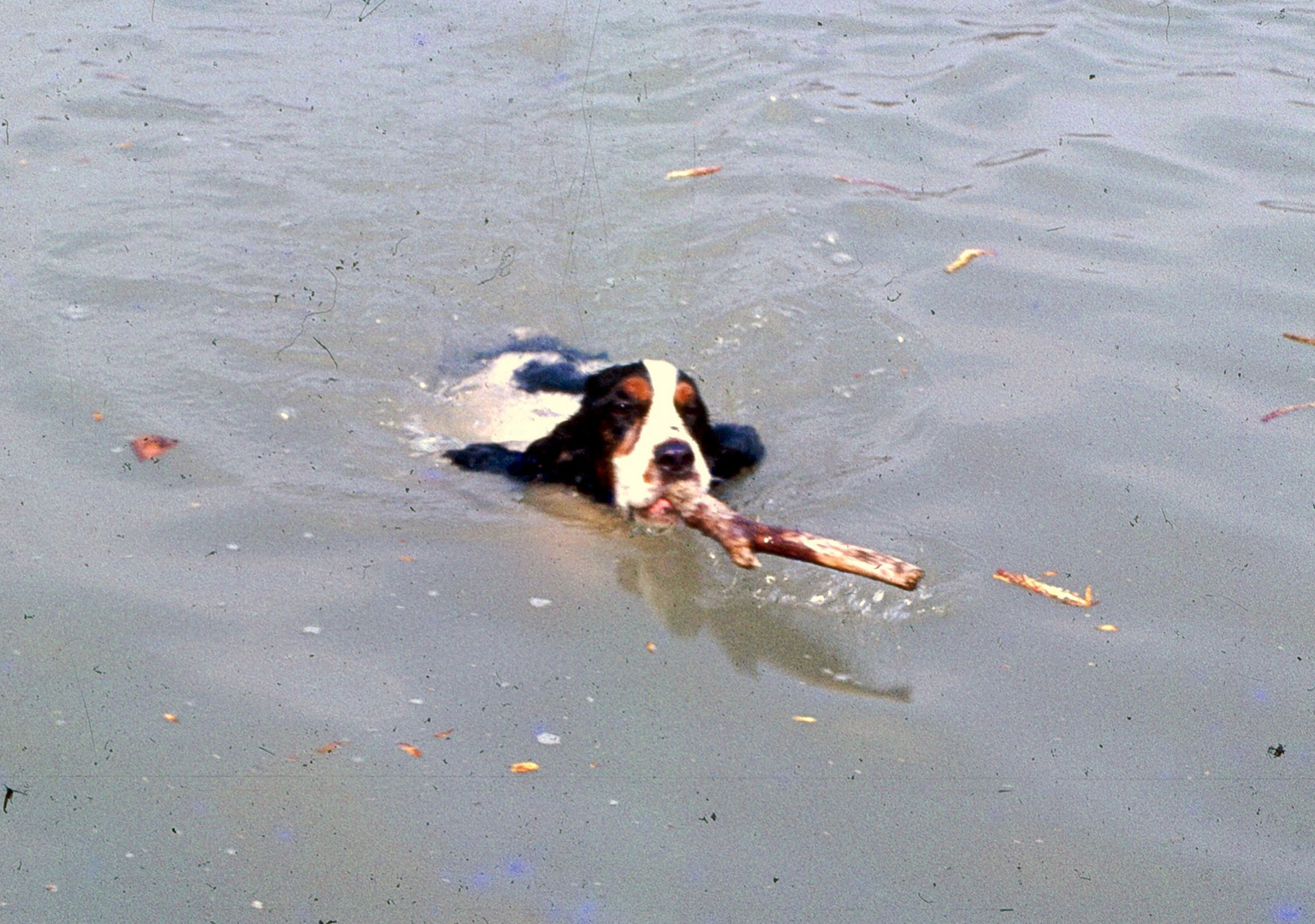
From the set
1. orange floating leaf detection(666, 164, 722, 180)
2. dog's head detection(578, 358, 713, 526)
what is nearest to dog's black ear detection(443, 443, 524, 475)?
dog's head detection(578, 358, 713, 526)

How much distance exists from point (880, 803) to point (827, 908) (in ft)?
1.35

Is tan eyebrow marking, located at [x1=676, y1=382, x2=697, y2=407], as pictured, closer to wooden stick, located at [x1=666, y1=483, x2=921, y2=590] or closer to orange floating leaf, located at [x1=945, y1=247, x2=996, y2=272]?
wooden stick, located at [x1=666, y1=483, x2=921, y2=590]

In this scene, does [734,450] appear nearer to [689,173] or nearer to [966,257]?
[966,257]

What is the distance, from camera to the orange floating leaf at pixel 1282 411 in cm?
571

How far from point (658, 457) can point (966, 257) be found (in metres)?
2.80

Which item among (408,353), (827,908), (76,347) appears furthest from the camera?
(408,353)

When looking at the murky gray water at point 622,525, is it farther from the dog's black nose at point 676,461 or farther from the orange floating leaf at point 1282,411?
the dog's black nose at point 676,461

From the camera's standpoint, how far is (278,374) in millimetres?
5965

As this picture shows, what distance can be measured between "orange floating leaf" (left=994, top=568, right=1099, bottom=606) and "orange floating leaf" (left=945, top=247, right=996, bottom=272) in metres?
2.70

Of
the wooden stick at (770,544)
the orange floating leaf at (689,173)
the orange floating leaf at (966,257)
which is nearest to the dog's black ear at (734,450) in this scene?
the wooden stick at (770,544)

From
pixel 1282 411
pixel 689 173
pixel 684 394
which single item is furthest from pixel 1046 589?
pixel 689 173

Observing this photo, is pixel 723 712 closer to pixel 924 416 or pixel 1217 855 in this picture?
pixel 1217 855

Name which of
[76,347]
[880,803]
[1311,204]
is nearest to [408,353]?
[76,347]

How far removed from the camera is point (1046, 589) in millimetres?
4633
